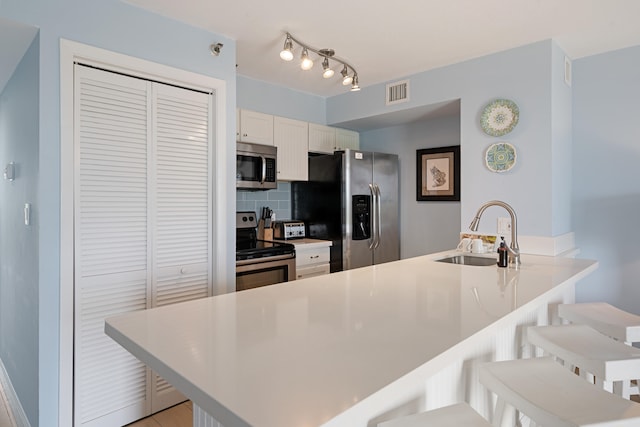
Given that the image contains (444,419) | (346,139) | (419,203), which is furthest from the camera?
(346,139)

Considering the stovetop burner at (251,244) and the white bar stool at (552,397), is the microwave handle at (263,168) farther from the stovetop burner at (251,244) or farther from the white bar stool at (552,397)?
the white bar stool at (552,397)

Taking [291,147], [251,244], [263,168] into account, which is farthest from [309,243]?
[291,147]

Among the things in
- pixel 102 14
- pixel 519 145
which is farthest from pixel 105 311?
pixel 519 145

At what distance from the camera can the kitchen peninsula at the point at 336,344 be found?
0.70 meters

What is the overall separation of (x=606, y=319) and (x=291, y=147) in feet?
8.92

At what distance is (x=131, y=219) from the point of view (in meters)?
2.15

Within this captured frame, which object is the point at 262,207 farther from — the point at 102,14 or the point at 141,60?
the point at 102,14

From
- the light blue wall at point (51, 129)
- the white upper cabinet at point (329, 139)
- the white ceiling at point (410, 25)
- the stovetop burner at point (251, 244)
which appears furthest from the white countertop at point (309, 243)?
the light blue wall at point (51, 129)

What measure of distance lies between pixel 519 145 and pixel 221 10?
2155mm

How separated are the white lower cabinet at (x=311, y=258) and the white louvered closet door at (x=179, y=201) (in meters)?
0.98

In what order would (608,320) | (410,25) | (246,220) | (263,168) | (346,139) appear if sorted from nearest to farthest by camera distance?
(608,320)
(410,25)
(263,168)
(246,220)
(346,139)

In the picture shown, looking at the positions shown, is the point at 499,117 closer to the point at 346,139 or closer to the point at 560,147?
the point at 560,147

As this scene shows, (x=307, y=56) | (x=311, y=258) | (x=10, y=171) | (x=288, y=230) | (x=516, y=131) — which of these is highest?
(x=307, y=56)

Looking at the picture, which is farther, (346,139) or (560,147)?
(346,139)
